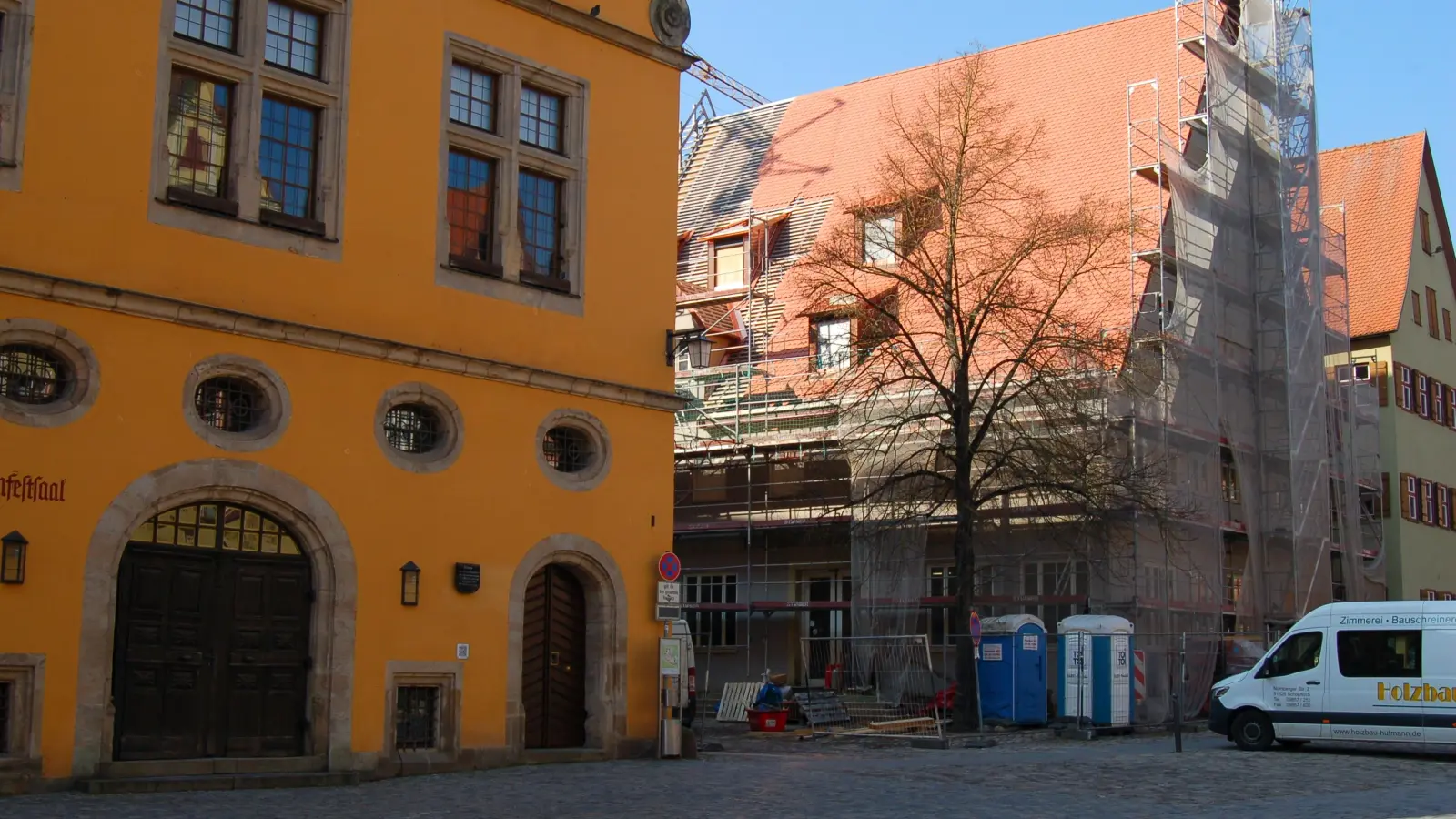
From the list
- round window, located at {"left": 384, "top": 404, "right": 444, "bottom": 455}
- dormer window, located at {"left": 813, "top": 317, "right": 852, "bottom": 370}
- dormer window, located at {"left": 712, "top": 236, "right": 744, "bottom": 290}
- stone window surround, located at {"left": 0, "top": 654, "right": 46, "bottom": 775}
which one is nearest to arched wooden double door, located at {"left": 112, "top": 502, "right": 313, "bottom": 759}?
stone window surround, located at {"left": 0, "top": 654, "right": 46, "bottom": 775}

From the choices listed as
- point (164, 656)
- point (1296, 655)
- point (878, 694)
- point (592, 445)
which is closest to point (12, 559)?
point (164, 656)

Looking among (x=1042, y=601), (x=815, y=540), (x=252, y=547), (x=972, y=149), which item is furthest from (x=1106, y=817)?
(x=815, y=540)

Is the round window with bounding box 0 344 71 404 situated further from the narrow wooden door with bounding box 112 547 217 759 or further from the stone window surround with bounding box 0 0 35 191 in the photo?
the narrow wooden door with bounding box 112 547 217 759

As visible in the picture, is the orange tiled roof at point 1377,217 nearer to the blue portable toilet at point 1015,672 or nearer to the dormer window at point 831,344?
the dormer window at point 831,344

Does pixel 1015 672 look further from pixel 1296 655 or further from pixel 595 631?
pixel 595 631

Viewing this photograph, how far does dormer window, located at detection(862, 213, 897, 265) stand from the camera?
2739 centimetres

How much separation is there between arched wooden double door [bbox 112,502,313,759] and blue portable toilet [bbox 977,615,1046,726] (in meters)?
14.2

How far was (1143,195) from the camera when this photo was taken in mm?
33312

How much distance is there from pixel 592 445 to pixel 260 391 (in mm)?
4857

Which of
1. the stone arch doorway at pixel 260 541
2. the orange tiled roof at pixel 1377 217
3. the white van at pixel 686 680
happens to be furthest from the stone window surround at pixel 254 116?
the orange tiled roof at pixel 1377 217

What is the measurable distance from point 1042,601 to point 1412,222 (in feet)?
75.1

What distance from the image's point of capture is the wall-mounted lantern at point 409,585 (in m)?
17.8

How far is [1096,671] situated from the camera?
1051 inches

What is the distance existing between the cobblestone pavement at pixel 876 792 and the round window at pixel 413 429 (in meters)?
3.75
